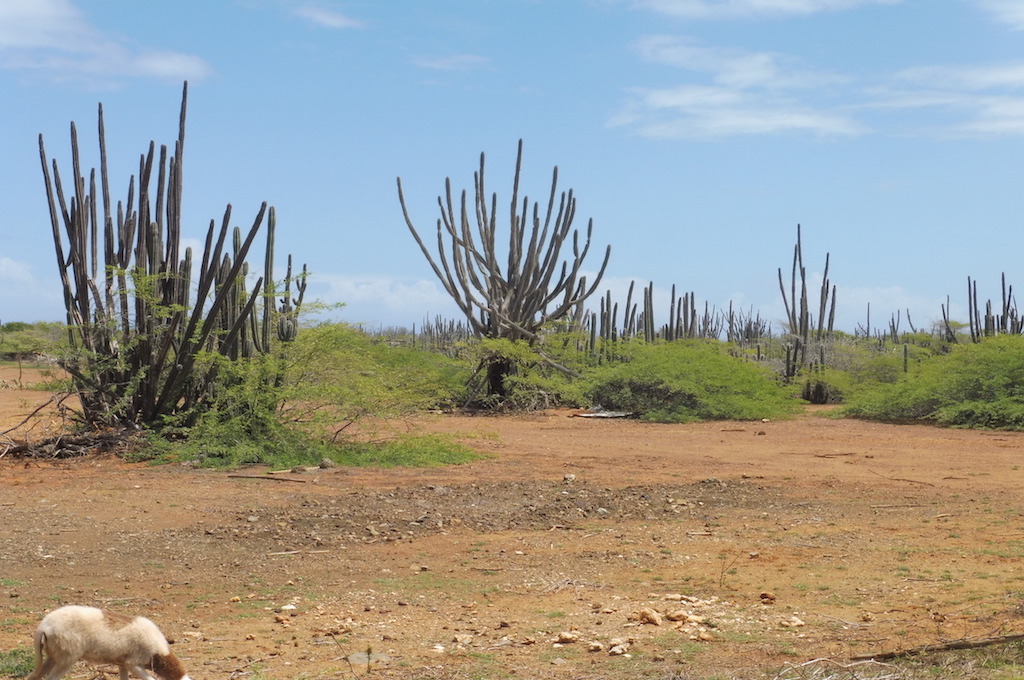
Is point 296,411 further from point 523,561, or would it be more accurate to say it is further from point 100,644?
point 100,644

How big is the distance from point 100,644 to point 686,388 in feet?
64.4

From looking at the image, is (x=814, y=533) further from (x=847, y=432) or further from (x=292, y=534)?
(x=847, y=432)

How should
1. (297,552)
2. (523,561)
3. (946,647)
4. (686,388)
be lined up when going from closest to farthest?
(946,647)
(523,561)
(297,552)
(686,388)

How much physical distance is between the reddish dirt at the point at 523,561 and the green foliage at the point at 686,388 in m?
8.68

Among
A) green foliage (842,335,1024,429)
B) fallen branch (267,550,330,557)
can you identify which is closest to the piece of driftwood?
fallen branch (267,550,330,557)

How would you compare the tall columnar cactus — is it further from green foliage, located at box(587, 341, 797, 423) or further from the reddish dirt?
green foliage, located at box(587, 341, 797, 423)

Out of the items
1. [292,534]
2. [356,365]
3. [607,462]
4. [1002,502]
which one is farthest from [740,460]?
[292,534]

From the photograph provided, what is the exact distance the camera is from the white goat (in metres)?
4.69

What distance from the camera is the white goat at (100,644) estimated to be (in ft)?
15.4

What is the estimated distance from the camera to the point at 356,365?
15.6m

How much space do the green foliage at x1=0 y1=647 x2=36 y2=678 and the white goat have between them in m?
0.70

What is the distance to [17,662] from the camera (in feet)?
18.2

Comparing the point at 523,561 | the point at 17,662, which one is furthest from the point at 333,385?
the point at 17,662

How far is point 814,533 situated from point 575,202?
1895 cm
